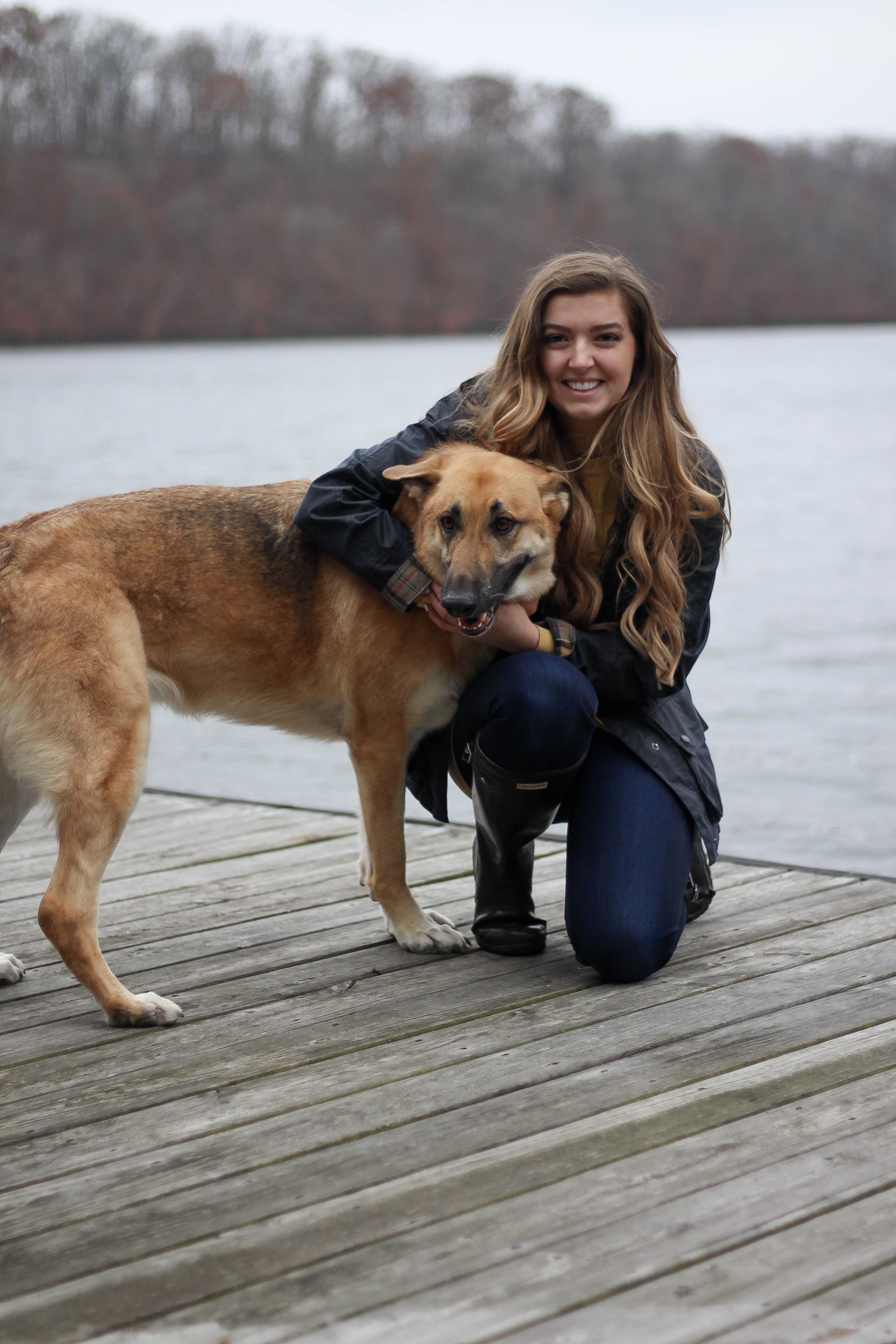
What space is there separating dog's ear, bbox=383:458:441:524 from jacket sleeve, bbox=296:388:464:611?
0.04 meters

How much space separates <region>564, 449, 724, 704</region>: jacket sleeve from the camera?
3.19 m

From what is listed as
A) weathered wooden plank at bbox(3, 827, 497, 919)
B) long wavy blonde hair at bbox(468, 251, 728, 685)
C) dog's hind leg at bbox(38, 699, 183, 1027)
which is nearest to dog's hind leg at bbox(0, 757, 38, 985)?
dog's hind leg at bbox(38, 699, 183, 1027)

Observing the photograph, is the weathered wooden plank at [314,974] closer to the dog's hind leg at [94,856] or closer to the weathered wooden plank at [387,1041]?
the weathered wooden plank at [387,1041]

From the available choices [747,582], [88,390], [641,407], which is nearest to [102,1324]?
[641,407]

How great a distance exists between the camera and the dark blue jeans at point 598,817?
3.04 m

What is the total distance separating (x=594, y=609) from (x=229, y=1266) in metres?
1.80

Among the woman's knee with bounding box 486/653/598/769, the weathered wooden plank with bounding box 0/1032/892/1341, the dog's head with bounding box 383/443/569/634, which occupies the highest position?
the dog's head with bounding box 383/443/569/634

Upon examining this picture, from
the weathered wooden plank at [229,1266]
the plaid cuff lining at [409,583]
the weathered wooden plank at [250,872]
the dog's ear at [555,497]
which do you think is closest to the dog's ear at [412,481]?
the plaid cuff lining at [409,583]

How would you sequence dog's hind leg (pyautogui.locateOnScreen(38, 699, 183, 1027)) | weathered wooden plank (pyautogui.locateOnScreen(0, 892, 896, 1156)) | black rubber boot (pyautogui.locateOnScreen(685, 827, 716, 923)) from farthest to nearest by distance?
black rubber boot (pyautogui.locateOnScreen(685, 827, 716, 923)) → dog's hind leg (pyautogui.locateOnScreen(38, 699, 183, 1027)) → weathered wooden plank (pyautogui.locateOnScreen(0, 892, 896, 1156))

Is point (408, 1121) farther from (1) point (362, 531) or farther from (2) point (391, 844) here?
(1) point (362, 531)

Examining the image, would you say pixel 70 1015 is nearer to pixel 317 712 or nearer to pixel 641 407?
pixel 317 712

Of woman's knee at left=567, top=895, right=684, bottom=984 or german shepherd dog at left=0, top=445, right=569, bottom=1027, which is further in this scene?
woman's knee at left=567, top=895, right=684, bottom=984

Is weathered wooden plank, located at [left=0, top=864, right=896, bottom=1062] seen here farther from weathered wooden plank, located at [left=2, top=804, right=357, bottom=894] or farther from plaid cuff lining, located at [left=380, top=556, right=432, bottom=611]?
plaid cuff lining, located at [left=380, top=556, right=432, bottom=611]

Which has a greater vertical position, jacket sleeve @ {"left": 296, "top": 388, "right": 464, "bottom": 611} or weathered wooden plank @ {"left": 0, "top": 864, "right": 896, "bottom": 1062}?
jacket sleeve @ {"left": 296, "top": 388, "right": 464, "bottom": 611}
